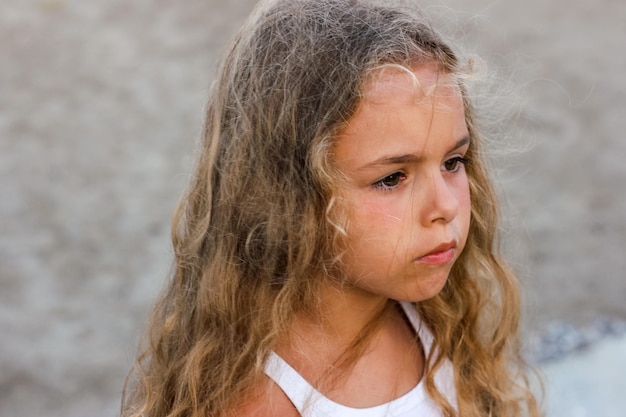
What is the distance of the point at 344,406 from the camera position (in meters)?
1.44

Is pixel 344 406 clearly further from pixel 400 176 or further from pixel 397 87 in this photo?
pixel 397 87

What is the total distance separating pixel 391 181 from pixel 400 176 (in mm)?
16

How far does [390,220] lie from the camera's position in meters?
1.31

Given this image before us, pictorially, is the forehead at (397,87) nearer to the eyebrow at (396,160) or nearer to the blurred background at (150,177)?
the eyebrow at (396,160)

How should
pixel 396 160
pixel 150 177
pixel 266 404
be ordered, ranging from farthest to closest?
1. pixel 150 177
2. pixel 266 404
3. pixel 396 160

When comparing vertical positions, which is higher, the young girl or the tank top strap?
the young girl

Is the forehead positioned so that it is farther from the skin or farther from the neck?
the neck

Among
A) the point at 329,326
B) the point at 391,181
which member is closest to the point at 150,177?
the point at 329,326

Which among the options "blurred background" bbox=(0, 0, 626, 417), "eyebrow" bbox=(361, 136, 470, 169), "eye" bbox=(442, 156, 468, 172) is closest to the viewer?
"eyebrow" bbox=(361, 136, 470, 169)

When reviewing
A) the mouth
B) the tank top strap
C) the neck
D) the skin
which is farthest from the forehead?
the tank top strap

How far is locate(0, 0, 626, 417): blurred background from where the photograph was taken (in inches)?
109

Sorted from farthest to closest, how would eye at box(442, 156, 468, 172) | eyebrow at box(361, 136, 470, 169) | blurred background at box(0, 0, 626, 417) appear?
blurred background at box(0, 0, 626, 417) < eye at box(442, 156, 468, 172) < eyebrow at box(361, 136, 470, 169)

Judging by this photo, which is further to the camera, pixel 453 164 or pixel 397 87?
pixel 453 164

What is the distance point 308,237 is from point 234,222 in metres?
0.13
